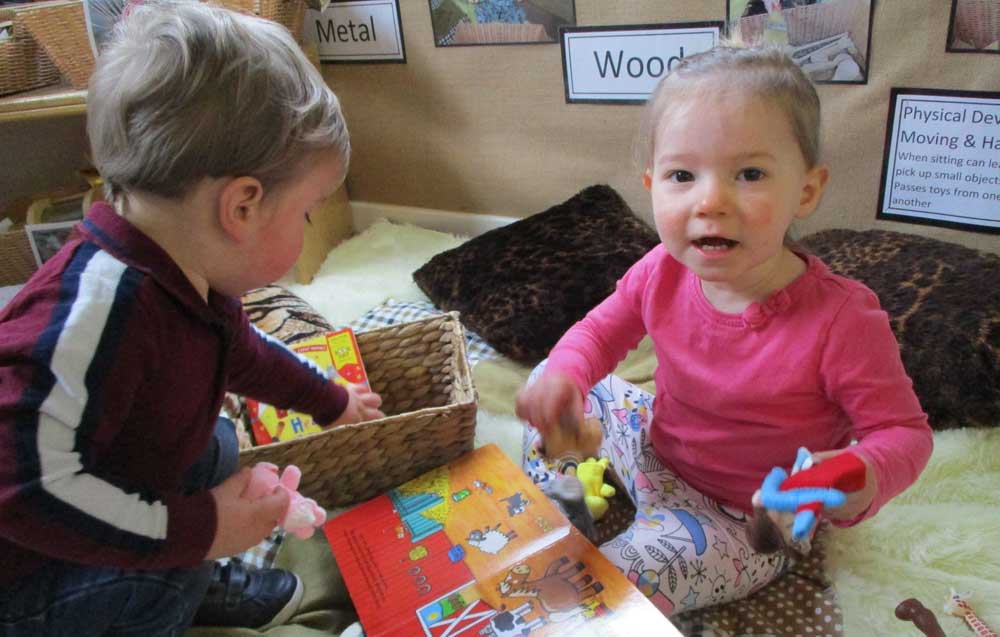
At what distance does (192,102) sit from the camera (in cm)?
65

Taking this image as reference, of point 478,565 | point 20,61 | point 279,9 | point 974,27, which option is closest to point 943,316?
point 974,27

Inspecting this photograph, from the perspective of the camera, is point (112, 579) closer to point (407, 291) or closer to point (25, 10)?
point (407, 291)

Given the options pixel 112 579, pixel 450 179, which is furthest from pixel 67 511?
pixel 450 179

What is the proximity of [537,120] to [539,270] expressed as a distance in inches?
17.6

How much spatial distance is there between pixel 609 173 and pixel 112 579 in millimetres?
1338

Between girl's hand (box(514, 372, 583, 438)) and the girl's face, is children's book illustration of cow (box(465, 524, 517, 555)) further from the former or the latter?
the girl's face

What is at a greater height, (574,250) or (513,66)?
(513,66)

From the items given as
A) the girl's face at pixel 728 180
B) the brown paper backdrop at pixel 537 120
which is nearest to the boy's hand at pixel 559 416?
the girl's face at pixel 728 180

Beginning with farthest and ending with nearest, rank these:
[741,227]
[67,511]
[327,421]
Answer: [327,421]
[741,227]
[67,511]

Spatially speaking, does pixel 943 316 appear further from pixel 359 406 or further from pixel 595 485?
pixel 359 406

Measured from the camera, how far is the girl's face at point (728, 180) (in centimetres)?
74

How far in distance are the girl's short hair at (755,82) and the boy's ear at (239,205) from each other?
0.43 meters

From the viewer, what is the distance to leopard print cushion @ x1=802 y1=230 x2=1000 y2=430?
1102 mm

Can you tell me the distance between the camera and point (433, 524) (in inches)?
36.6
